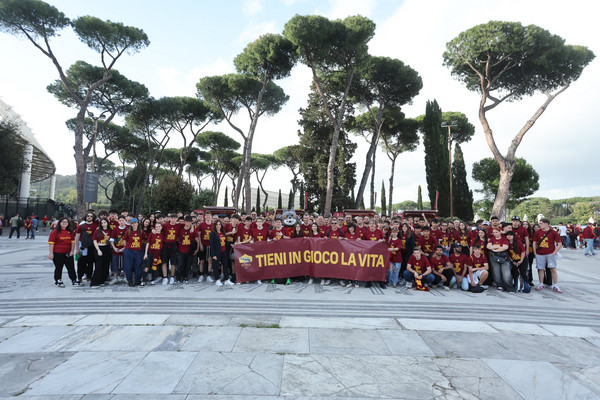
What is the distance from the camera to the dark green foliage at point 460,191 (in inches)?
1216

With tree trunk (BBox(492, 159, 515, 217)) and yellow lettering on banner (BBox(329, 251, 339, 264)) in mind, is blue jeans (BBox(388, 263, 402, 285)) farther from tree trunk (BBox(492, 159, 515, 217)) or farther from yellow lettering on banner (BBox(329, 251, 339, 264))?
tree trunk (BBox(492, 159, 515, 217))

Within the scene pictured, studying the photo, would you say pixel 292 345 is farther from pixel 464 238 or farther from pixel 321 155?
pixel 321 155

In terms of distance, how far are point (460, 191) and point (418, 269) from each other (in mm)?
29106

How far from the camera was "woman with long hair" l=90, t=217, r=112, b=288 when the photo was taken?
6867mm

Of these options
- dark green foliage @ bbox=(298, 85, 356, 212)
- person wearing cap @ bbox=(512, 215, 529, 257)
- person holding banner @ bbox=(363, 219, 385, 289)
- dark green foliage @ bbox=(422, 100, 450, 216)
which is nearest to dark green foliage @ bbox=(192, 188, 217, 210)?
dark green foliage @ bbox=(298, 85, 356, 212)

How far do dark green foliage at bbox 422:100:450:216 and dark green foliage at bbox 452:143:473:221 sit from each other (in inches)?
92.0

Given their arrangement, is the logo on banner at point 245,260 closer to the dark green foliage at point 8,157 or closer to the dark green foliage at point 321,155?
the dark green foliage at point 321,155

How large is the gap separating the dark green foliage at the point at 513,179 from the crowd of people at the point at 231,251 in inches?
1393

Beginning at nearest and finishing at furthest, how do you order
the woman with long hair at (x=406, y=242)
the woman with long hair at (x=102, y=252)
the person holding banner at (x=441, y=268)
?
1. the woman with long hair at (x=102, y=252)
2. the person holding banner at (x=441, y=268)
3. the woman with long hair at (x=406, y=242)

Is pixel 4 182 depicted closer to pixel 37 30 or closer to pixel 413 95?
pixel 37 30

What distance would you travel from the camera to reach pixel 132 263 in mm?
6992

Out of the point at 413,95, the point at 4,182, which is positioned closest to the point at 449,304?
the point at 413,95

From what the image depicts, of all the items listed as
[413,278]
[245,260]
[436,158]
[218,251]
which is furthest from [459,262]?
[436,158]

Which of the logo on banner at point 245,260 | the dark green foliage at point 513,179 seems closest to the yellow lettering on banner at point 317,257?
the logo on banner at point 245,260
